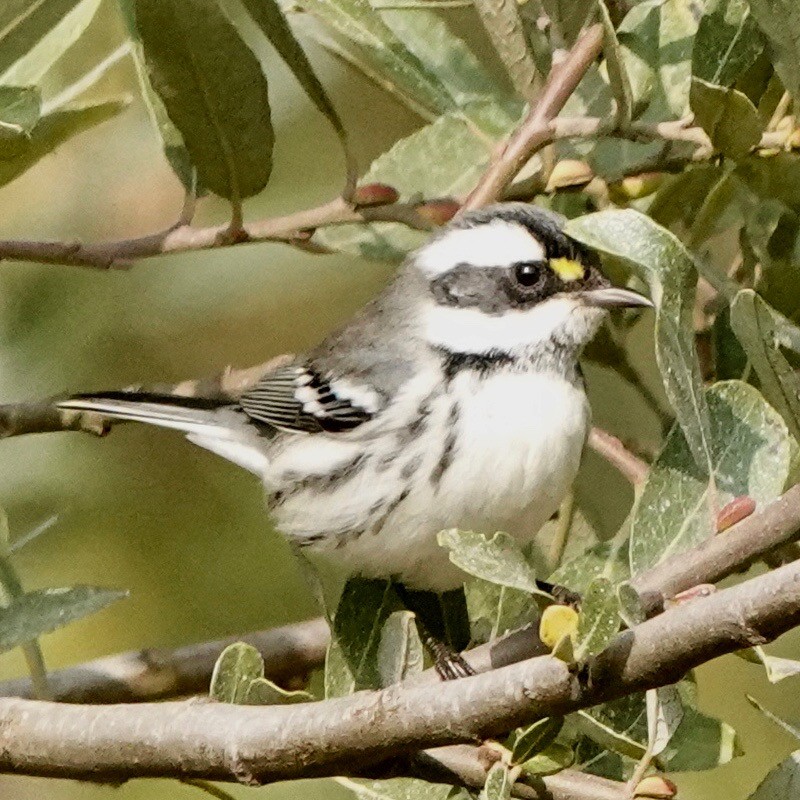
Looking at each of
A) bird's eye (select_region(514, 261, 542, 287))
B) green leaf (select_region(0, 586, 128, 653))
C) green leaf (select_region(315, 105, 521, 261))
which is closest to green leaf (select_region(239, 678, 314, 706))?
green leaf (select_region(0, 586, 128, 653))

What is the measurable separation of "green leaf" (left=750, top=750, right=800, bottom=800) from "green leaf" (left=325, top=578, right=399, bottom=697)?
43cm

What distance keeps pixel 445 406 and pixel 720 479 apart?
2.32ft

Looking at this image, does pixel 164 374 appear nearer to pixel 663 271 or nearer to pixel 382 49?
pixel 382 49

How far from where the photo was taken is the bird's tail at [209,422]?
2.51m

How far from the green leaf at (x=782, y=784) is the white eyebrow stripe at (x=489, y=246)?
0.99 m

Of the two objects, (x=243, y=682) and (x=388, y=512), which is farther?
(x=388, y=512)

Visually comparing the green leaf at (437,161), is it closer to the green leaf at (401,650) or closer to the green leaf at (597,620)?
the green leaf at (401,650)

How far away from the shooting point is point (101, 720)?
144 cm

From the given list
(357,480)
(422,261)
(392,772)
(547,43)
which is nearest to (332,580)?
(357,480)

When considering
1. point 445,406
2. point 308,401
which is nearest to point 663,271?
point 445,406

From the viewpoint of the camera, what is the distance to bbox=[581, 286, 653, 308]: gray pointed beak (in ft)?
7.02

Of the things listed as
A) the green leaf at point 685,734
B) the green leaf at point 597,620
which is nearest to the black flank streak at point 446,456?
the green leaf at point 685,734

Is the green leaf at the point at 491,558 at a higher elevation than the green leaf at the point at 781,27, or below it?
below

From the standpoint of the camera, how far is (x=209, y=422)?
8.68 ft
